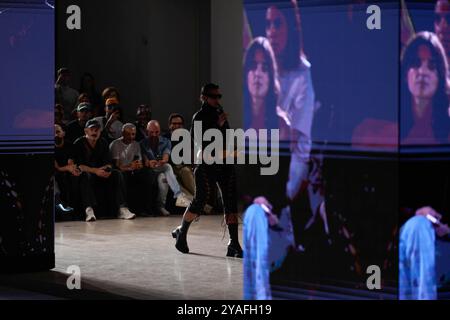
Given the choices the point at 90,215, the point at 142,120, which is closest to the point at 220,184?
the point at 90,215

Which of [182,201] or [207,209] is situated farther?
[207,209]

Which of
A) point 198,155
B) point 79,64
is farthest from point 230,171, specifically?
point 79,64

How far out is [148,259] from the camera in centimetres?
885

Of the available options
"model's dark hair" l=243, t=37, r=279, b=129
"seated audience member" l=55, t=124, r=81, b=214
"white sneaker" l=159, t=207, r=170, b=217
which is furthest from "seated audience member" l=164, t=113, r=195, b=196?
"model's dark hair" l=243, t=37, r=279, b=129

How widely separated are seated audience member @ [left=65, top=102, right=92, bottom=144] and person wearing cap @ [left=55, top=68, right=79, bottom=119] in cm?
98

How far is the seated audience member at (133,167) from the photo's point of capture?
12.5 meters

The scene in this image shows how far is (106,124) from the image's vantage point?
42.0 feet

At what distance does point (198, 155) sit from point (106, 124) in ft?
13.4

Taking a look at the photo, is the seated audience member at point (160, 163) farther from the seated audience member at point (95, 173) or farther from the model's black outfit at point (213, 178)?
the model's black outfit at point (213, 178)

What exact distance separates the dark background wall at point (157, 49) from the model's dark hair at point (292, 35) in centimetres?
904

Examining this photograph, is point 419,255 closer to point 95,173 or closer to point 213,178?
point 213,178

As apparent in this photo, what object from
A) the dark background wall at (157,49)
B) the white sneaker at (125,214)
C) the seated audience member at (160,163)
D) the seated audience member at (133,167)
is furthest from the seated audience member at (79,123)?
the dark background wall at (157,49)

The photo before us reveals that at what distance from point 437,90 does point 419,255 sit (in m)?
1.02

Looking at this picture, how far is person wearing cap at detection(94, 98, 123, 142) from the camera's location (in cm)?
1276
